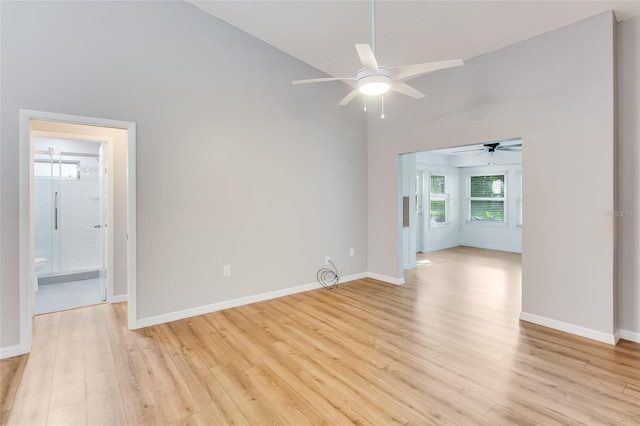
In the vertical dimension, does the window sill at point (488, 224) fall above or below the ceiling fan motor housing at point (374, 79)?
below

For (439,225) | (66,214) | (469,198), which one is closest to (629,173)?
(439,225)

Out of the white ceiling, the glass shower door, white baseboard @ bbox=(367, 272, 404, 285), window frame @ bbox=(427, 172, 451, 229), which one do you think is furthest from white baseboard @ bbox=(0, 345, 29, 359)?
window frame @ bbox=(427, 172, 451, 229)

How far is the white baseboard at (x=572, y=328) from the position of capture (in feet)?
9.41

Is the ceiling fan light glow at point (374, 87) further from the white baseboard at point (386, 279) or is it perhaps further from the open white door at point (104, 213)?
the open white door at point (104, 213)

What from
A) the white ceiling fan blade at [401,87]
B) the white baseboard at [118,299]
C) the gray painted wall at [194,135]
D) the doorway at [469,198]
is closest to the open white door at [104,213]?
the white baseboard at [118,299]

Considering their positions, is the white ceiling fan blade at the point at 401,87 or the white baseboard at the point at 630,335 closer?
the white ceiling fan blade at the point at 401,87

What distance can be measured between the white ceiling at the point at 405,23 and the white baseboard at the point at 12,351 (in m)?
4.01

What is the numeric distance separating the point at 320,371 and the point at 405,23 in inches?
144

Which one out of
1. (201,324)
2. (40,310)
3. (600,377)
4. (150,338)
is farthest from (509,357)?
(40,310)

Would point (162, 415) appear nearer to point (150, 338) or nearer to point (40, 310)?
point (150, 338)

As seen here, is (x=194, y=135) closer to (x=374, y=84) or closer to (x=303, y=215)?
(x=303, y=215)

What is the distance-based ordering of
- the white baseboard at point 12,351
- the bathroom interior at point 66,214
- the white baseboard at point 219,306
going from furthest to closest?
the bathroom interior at point 66,214
the white baseboard at point 219,306
the white baseboard at point 12,351

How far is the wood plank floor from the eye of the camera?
1944 mm

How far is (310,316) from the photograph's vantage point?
11.9 feet
